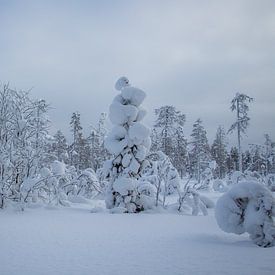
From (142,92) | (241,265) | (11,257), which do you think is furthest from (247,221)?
(142,92)

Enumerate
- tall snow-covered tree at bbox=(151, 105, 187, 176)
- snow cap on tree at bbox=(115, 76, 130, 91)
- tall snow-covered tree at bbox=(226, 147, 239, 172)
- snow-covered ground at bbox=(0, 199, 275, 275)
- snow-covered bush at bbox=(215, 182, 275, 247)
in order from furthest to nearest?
tall snow-covered tree at bbox=(226, 147, 239, 172), tall snow-covered tree at bbox=(151, 105, 187, 176), snow cap on tree at bbox=(115, 76, 130, 91), snow-covered bush at bbox=(215, 182, 275, 247), snow-covered ground at bbox=(0, 199, 275, 275)

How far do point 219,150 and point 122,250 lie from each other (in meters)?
60.6

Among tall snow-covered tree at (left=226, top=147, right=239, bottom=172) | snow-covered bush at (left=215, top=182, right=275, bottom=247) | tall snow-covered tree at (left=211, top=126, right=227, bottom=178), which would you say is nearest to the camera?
snow-covered bush at (left=215, top=182, right=275, bottom=247)

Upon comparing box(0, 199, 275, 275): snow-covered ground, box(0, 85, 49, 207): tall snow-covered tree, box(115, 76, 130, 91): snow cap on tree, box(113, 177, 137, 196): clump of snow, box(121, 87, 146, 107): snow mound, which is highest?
box(115, 76, 130, 91): snow cap on tree

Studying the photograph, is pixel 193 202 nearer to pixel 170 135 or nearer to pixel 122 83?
pixel 122 83

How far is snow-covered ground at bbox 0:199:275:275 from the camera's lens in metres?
6.69

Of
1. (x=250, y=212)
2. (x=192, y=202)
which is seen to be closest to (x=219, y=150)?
(x=192, y=202)

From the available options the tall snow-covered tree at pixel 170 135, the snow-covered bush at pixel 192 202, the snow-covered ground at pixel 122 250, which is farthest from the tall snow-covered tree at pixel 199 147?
the snow-covered ground at pixel 122 250

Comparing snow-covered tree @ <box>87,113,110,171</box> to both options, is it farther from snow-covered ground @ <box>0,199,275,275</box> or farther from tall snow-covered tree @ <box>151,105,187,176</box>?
snow-covered ground @ <box>0,199,275,275</box>

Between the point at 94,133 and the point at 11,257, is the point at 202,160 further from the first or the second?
the point at 11,257

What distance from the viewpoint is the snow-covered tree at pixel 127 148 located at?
1841 centimetres

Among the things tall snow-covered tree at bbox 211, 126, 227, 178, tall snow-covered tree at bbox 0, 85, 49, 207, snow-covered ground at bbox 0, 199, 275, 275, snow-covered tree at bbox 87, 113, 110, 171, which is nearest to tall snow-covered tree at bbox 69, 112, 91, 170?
snow-covered tree at bbox 87, 113, 110, 171

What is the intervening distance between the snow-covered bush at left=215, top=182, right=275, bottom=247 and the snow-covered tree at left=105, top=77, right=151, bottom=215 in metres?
8.90

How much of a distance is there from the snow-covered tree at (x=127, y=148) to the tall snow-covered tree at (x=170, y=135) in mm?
29986
